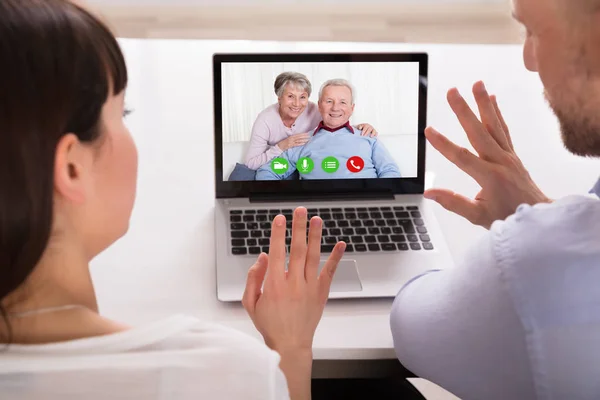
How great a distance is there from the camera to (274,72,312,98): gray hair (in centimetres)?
122

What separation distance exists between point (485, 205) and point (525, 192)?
0.21ft

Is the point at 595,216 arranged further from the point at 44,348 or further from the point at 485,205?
the point at 44,348

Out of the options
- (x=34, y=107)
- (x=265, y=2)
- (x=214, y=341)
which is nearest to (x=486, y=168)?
(x=214, y=341)

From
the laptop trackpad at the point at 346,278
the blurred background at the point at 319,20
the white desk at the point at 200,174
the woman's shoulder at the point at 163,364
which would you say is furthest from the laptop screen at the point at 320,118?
the blurred background at the point at 319,20

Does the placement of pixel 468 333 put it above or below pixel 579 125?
below

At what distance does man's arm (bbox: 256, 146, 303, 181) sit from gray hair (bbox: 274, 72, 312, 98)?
0.09 metres

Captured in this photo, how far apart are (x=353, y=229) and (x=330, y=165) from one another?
0.13m

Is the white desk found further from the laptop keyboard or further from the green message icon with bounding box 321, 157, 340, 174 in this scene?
the green message icon with bounding box 321, 157, 340, 174

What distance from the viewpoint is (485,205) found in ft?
3.81

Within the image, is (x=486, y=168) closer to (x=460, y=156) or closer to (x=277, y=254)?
(x=460, y=156)

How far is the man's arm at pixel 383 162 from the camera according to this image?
124 cm

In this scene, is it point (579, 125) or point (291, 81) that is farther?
point (291, 81)

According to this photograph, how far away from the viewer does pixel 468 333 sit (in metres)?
0.83

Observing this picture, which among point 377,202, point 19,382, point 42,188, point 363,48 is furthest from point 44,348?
point 363,48
